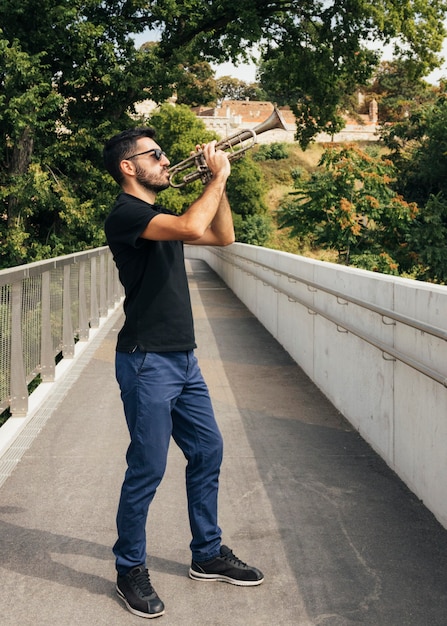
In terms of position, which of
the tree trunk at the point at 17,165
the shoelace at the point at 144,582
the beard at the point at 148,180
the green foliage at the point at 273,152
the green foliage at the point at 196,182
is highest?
the green foliage at the point at 273,152

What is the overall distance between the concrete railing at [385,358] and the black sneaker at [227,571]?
1.22 metres

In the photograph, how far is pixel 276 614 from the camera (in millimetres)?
3428

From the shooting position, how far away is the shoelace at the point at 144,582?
11.4ft

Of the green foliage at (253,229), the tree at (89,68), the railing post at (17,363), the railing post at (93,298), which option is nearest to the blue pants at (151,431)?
the railing post at (17,363)

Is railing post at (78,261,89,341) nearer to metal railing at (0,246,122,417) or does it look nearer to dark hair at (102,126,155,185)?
metal railing at (0,246,122,417)

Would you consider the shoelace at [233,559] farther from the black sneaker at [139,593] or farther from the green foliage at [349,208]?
the green foliage at [349,208]

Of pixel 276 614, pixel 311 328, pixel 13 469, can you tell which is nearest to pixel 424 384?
pixel 276 614

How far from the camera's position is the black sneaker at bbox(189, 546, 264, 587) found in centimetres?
371

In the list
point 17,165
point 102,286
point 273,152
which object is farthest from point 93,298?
point 273,152

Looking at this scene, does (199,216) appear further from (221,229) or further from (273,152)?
(273,152)

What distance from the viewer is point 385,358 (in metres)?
5.53

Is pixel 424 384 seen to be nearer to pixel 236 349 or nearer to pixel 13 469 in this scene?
pixel 13 469

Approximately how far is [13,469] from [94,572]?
5.80ft

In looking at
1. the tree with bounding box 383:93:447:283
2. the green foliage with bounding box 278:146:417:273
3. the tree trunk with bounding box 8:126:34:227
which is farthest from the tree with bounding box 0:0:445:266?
the tree with bounding box 383:93:447:283
